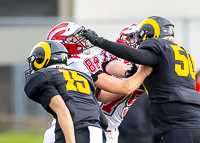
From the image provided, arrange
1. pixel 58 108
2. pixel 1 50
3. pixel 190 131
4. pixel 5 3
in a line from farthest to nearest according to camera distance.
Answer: pixel 5 3 < pixel 1 50 < pixel 190 131 < pixel 58 108

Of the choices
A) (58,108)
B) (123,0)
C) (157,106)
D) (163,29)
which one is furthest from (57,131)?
(123,0)

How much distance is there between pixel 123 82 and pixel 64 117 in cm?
86

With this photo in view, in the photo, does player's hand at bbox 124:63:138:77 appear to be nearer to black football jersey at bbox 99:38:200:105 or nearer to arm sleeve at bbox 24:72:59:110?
black football jersey at bbox 99:38:200:105

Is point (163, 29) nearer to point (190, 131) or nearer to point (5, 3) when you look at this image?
point (190, 131)

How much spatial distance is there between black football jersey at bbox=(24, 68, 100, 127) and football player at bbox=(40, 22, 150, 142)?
1.29ft

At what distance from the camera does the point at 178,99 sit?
4258mm

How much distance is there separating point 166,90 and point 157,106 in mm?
185

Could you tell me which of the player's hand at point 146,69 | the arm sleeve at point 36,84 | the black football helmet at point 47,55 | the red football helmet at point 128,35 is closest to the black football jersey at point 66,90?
the arm sleeve at point 36,84

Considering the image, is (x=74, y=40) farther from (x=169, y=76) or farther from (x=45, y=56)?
(x=169, y=76)

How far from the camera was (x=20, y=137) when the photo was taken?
1065 cm

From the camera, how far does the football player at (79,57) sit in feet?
15.0

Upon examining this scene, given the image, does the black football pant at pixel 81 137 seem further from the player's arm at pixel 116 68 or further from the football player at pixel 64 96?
the player's arm at pixel 116 68

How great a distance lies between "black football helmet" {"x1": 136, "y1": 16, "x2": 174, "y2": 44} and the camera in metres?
4.65

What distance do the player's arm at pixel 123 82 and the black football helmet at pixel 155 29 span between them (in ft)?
1.36
